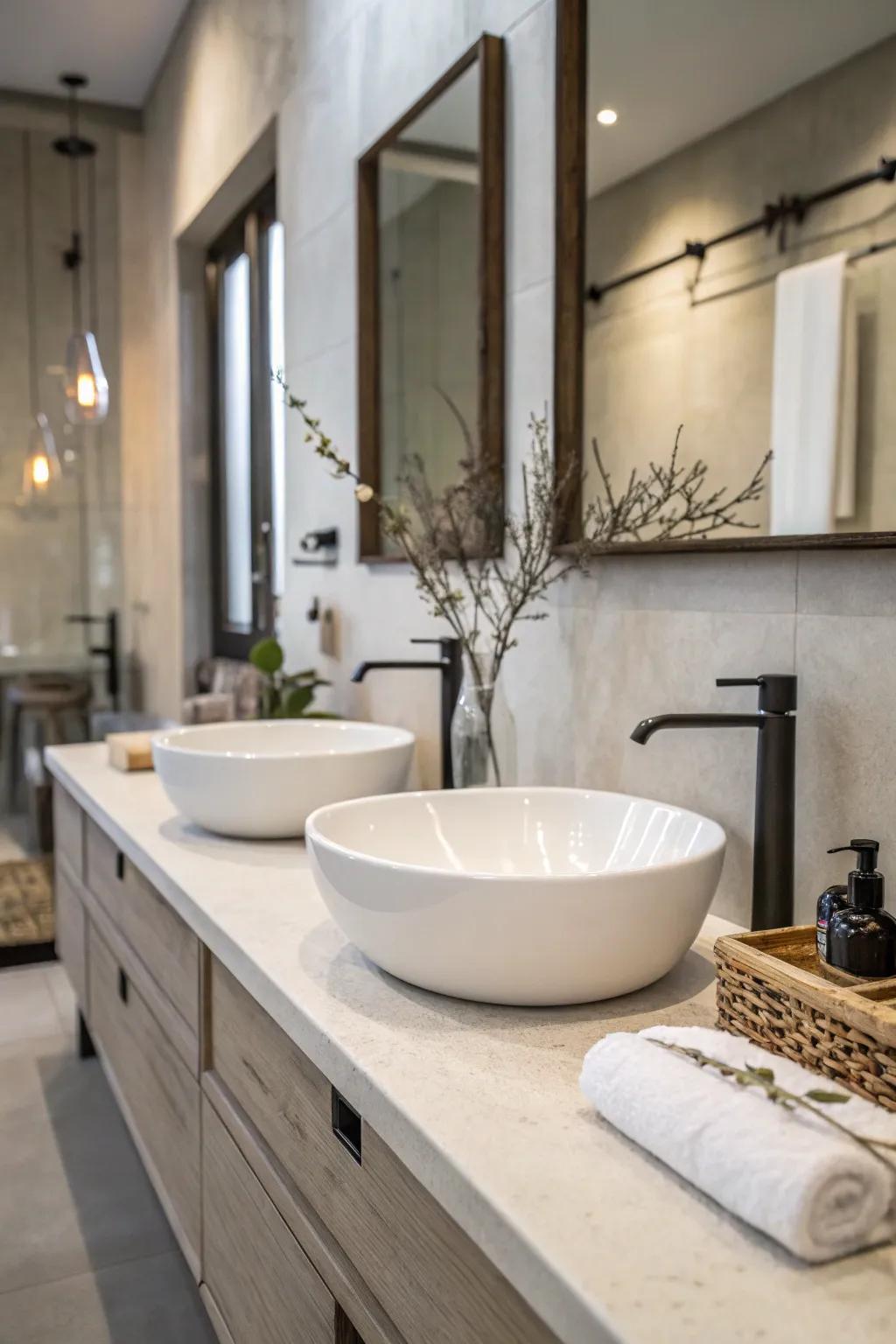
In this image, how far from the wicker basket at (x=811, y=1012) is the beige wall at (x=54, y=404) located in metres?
3.95

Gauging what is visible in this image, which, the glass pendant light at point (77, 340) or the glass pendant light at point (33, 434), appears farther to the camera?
the glass pendant light at point (33, 434)

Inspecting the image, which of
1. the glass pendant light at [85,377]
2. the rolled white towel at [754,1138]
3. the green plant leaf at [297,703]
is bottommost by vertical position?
the rolled white towel at [754,1138]

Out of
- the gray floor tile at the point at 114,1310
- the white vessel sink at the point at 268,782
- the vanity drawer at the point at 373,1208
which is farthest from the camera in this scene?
the gray floor tile at the point at 114,1310

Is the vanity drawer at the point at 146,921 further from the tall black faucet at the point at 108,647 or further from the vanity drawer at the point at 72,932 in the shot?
the tall black faucet at the point at 108,647

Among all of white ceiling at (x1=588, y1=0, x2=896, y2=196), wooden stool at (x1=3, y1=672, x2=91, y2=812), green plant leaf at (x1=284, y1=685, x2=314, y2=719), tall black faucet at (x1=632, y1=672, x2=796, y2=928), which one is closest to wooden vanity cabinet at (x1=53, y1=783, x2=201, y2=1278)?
green plant leaf at (x1=284, y1=685, x2=314, y2=719)

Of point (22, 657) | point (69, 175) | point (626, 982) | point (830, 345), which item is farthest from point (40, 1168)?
point (69, 175)

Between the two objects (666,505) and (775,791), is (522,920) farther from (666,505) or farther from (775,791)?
(666,505)

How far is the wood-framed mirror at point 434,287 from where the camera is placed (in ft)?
A: 5.43

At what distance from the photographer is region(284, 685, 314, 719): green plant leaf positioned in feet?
7.13

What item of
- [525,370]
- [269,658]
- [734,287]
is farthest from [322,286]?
[734,287]

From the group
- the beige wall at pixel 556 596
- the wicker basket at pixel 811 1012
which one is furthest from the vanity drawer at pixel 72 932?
the wicker basket at pixel 811 1012

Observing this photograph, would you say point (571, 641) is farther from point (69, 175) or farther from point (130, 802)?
point (69, 175)

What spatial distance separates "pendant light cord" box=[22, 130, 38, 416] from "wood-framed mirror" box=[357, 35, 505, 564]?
9.16 ft

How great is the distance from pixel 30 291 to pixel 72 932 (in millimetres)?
3057
